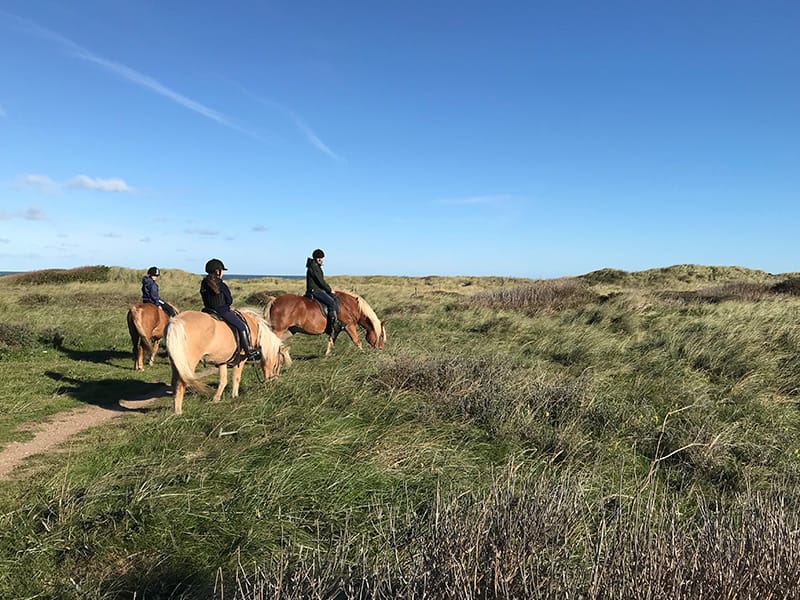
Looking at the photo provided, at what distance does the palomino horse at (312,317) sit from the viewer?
11055 mm

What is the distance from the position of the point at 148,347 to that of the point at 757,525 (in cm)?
1112

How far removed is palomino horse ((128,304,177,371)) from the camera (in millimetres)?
10352

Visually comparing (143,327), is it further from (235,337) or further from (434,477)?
(434,477)

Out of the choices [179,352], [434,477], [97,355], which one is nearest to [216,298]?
[179,352]

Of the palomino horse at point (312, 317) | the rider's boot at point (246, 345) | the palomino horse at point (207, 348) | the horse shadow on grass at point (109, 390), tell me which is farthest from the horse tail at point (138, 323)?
the rider's boot at point (246, 345)

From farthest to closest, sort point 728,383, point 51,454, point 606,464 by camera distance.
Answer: point 728,383 < point 51,454 < point 606,464

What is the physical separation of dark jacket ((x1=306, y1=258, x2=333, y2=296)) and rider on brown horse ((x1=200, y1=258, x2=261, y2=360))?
11.5 feet

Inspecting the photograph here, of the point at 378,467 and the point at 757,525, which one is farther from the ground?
the point at 757,525

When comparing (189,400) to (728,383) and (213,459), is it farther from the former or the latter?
(728,383)

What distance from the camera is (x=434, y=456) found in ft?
15.9

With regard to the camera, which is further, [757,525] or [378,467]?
[378,467]

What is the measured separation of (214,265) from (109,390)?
132 inches

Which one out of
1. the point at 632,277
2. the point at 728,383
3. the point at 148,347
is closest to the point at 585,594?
the point at 728,383

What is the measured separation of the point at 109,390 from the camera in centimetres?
873
